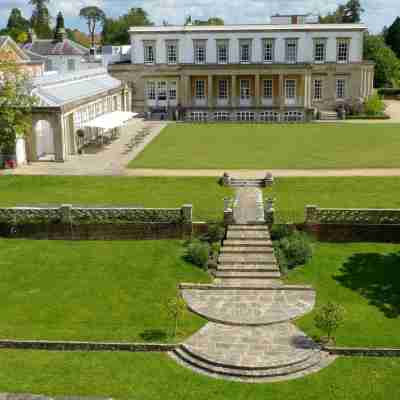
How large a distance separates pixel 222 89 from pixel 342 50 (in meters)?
14.4

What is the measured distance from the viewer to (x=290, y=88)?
6856 cm

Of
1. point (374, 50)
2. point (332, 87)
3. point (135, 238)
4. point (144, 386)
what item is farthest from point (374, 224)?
point (374, 50)

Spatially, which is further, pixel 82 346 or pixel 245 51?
pixel 245 51

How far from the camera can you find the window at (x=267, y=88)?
69125 millimetres

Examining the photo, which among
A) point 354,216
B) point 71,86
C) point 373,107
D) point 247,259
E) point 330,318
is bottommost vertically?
point 247,259

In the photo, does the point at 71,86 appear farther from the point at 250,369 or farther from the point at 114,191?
the point at 250,369

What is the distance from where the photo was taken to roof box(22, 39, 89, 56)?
78500mm

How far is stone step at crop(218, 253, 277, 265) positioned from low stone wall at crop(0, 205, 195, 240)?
2857 mm

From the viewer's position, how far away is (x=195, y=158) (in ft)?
145

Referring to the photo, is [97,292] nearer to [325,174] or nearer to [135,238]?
[135,238]

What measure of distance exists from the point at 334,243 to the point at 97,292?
11240mm

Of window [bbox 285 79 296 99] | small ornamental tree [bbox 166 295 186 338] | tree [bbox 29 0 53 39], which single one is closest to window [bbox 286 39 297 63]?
window [bbox 285 79 296 99]

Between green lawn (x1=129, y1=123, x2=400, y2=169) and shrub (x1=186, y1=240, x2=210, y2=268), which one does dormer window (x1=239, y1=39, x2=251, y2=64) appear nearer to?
green lawn (x1=129, y1=123, x2=400, y2=169)

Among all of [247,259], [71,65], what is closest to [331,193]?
[247,259]
